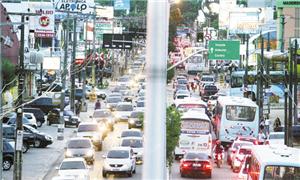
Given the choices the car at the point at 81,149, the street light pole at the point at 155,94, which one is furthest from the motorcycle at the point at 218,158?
the street light pole at the point at 155,94

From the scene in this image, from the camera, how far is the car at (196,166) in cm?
3525

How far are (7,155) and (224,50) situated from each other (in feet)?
59.6

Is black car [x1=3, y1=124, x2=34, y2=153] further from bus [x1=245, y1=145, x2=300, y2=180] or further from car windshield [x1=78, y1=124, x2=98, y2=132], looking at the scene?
bus [x1=245, y1=145, x2=300, y2=180]

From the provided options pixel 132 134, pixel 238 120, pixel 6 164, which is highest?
pixel 238 120

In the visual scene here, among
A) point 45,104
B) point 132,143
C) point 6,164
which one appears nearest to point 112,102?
point 45,104

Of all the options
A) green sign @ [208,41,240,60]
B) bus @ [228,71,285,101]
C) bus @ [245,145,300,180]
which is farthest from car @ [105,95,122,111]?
bus @ [245,145,300,180]

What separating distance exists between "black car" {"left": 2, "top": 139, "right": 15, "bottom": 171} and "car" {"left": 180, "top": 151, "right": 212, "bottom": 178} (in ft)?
23.2

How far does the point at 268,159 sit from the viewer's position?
20.8 m

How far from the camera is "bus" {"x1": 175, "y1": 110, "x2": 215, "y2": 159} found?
4091cm

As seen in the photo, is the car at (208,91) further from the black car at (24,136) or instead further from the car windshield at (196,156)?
the car windshield at (196,156)

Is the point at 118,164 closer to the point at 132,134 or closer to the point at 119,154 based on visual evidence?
the point at 119,154

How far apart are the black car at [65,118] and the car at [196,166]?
21275mm

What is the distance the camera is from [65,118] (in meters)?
56.2

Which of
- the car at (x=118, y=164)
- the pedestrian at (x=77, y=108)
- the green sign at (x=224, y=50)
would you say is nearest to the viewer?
the car at (x=118, y=164)
